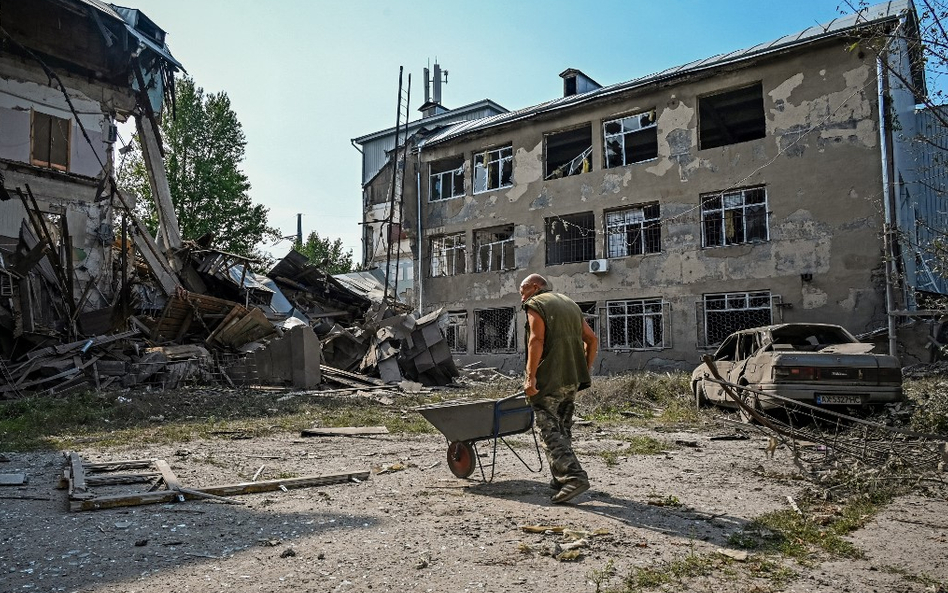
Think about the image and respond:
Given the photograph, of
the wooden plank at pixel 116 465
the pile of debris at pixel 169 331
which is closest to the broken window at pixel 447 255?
the pile of debris at pixel 169 331

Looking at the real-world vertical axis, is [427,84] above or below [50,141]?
above

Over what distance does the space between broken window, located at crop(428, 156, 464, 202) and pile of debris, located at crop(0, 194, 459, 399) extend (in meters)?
7.09

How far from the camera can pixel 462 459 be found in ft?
19.1

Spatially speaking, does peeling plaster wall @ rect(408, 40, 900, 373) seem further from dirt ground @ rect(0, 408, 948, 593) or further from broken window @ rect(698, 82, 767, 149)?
dirt ground @ rect(0, 408, 948, 593)

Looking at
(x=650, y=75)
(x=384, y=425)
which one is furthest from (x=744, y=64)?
(x=384, y=425)

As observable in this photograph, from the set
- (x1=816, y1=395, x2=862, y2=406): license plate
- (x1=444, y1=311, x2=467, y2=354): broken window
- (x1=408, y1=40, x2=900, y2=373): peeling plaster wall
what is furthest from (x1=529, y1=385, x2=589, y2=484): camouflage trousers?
(x1=444, y1=311, x2=467, y2=354): broken window

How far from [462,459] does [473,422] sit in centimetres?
47

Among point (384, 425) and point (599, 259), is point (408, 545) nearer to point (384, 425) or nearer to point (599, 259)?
point (384, 425)

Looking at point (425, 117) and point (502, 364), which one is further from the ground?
point (425, 117)

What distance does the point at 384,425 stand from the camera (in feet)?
32.6

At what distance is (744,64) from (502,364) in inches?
466

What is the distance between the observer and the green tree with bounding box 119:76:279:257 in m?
33.7

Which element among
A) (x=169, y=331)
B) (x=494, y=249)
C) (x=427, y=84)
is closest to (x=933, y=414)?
(x=169, y=331)

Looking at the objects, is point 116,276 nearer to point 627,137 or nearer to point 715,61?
point 627,137
